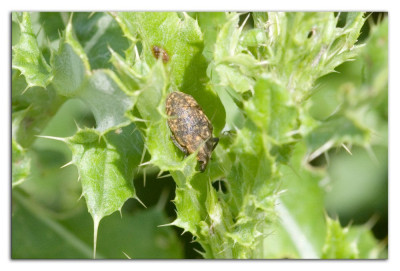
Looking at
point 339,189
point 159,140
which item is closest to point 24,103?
point 159,140

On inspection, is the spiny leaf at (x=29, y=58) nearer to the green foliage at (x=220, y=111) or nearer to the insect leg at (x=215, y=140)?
the green foliage at (x=220, y=111)

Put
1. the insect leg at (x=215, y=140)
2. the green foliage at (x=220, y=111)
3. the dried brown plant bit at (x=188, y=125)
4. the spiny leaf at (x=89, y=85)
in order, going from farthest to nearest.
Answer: the insect leg at (x=215, y=140) → the dried brown plant bit at (x=188, y=125) → the spiny leaf at (x=89, y=85) → the green foliage at (x=220, y=111)

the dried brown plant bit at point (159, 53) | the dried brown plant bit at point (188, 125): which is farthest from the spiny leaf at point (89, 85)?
the dried brown plant bit at point (159, 53)

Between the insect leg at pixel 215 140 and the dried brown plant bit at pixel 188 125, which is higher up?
the dried brown plant bit at pixel 188 125

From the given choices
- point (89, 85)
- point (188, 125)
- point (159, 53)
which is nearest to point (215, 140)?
point (188, 125)

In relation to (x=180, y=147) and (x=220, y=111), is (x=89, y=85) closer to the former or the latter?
(x=180, y=147)
